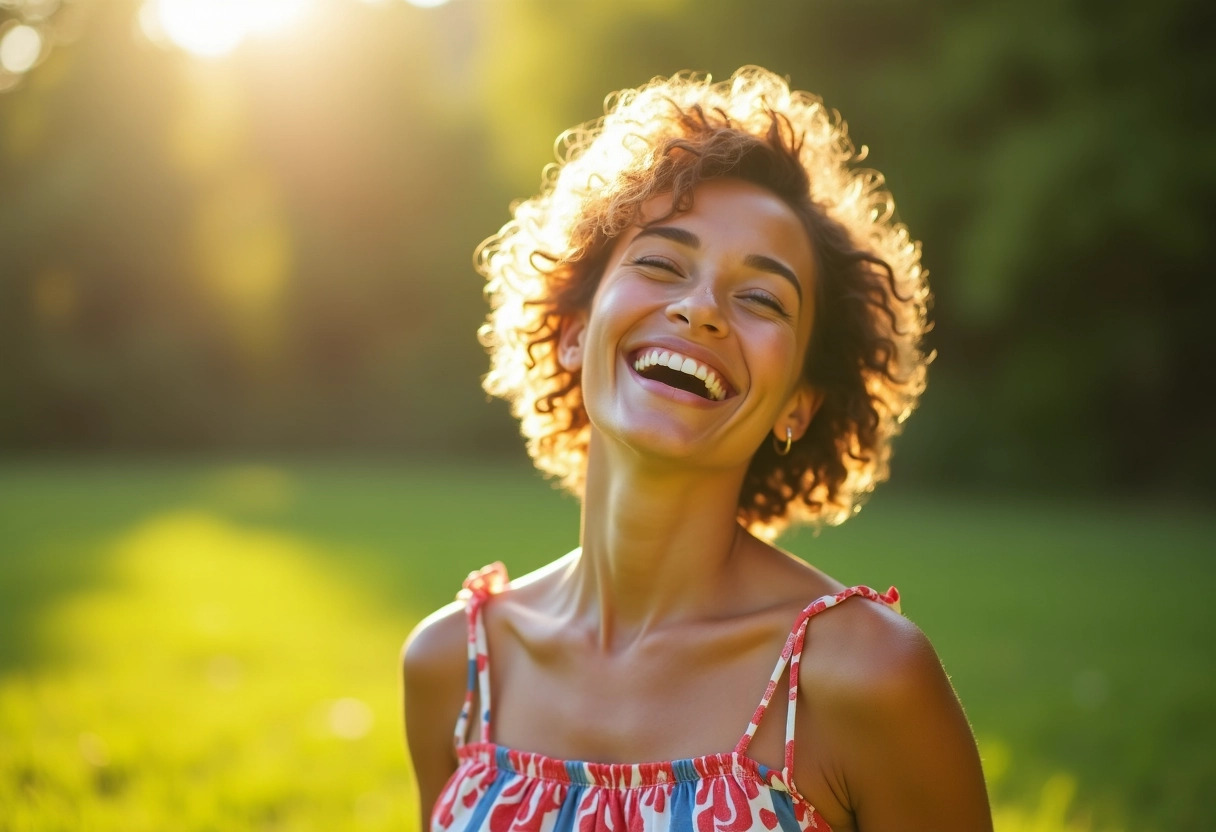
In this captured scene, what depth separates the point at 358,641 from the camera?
757 centimetres

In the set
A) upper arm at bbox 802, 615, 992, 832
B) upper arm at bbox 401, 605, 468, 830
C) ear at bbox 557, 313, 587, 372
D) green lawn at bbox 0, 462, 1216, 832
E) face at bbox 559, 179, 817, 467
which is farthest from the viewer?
green lawn at bbox 0, 462, 1216, 832

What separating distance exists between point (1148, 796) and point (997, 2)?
15.1 m

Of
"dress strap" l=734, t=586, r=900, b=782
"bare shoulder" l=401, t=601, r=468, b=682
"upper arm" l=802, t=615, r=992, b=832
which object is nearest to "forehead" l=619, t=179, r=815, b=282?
"dress strap" l=734, t=586, r=900, b=782

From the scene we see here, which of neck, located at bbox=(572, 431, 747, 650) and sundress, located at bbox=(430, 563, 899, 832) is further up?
neck, located at bbox=(572, 431, 747, 650)

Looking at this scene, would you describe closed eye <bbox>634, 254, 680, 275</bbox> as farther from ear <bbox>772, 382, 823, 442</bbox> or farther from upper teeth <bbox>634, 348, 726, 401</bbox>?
ear <bbox>772, 382, 823, 442</bbox>

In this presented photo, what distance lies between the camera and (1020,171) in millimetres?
16953

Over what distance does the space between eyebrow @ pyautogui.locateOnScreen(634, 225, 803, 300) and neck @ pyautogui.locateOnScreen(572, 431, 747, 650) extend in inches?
17.9

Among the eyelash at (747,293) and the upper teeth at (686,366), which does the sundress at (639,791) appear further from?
the eyelash at (747,293)

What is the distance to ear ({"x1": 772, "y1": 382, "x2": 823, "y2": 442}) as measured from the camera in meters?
2.92

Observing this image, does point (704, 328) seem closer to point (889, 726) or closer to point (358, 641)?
point (889, 726)

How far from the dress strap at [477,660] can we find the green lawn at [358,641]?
1442 mm

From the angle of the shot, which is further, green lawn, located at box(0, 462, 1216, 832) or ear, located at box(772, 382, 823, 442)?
green lawn, located at box(0, 462, 1216, 832)

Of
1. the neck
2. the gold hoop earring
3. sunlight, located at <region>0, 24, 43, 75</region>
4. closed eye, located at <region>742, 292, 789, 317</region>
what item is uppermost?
sunlight, located at <region>0, 24, 43, 75</region>

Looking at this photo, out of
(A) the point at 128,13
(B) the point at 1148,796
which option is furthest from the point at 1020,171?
(A) the point at 128,13
